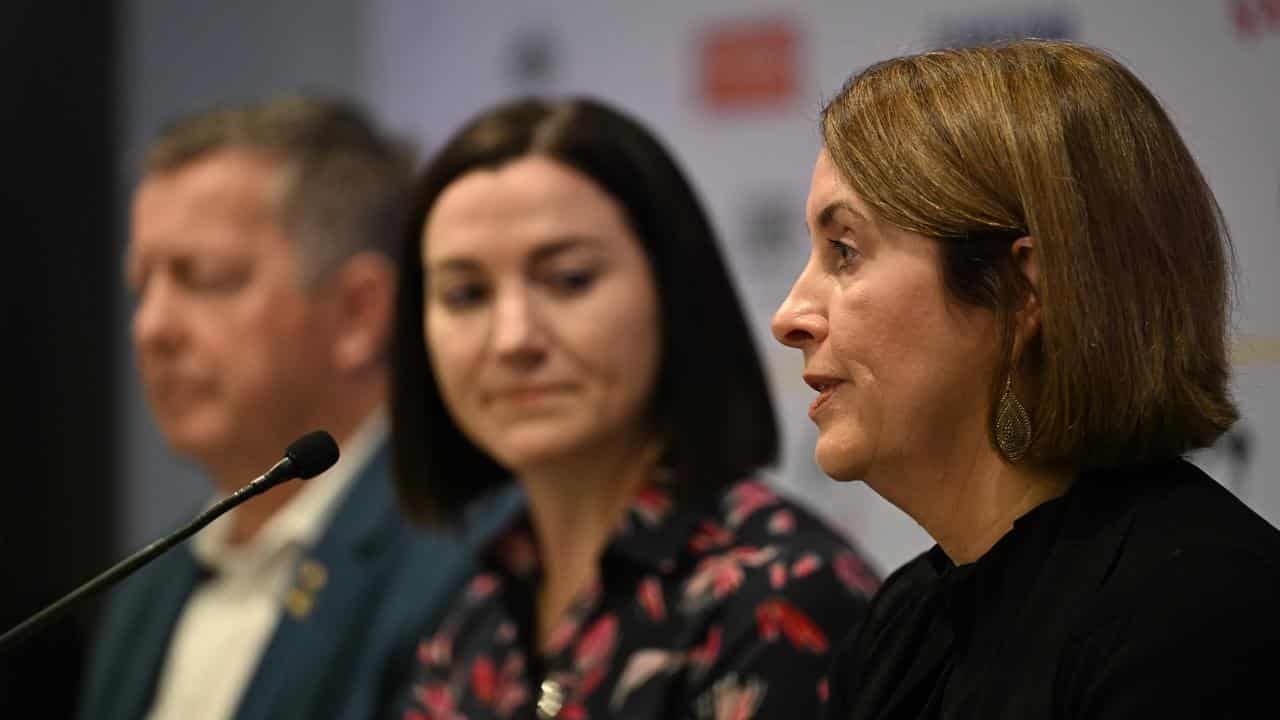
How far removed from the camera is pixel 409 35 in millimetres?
3135

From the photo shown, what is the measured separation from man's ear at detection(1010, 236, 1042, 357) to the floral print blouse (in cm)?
52

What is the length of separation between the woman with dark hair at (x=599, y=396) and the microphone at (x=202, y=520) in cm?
48

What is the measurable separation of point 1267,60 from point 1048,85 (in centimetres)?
68

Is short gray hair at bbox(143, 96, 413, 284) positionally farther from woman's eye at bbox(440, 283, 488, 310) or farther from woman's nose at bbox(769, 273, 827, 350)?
woman's nose at bbox(769, 273, 827, 350)

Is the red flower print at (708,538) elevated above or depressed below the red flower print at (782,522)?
above

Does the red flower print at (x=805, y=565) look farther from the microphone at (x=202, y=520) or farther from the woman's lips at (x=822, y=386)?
the microphone at (x=202, y=520)

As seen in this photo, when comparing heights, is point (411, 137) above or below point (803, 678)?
above

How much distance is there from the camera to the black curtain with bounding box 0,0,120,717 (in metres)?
3.40

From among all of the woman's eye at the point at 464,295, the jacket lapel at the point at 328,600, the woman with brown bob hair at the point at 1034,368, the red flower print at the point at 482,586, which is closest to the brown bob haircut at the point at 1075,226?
the woman with brown bob hair at the point at 1034,368

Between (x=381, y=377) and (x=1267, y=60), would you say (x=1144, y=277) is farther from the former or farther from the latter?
(x=381, y=377)

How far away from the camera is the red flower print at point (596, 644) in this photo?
177 centimetres

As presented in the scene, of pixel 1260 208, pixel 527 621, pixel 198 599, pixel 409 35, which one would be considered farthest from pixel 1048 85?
pixel 409 35

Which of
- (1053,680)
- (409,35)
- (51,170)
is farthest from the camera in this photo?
(51,170)

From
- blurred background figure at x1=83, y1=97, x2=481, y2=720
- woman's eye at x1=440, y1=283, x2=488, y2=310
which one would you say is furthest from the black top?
blurred background figure at x1=83, y1=97, x2=481, y2=720
